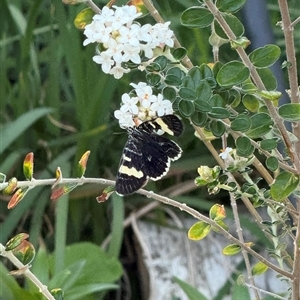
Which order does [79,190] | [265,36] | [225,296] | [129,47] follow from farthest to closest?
1. [79,190]
2. [225,296]
3. [265,36]
4. [129,47]

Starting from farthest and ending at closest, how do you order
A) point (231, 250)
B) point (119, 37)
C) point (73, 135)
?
point (73, 135) < point (231, 250) < point (119, 37)

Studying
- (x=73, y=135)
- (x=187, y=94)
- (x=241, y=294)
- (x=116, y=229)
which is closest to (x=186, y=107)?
(x=187, y=94)

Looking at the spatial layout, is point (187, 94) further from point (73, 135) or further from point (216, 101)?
point (73, 135)

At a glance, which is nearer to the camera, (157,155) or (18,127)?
(157,155)

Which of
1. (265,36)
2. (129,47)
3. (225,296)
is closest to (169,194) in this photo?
(225,296)

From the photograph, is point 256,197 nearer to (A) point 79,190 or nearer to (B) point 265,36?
(B) point 265,36

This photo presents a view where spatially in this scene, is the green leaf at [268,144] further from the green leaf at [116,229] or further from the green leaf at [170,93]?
the green leaf at [116,229]

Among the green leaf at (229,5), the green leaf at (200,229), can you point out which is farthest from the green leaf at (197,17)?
the green leaf at (200,229)
